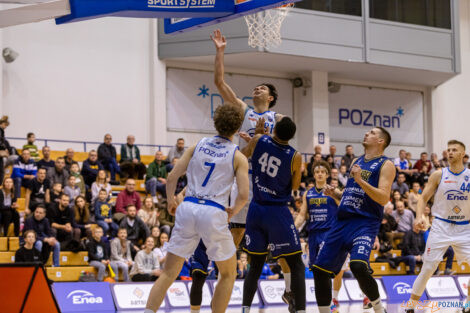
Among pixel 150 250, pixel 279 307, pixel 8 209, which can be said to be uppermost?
pixel 8 209

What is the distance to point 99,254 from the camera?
1554 centimetres

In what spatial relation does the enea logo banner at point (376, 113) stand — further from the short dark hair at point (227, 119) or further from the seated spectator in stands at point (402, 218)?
the short dark hair at point (227, 119)

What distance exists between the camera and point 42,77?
72.2ft

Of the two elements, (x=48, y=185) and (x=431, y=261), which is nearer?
(x=431, y=261)

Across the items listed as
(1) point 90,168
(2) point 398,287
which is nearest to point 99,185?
(1) point 90,168

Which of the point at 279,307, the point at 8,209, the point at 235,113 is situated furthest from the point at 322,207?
the point at 8,209

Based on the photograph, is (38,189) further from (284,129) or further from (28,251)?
(284,129)

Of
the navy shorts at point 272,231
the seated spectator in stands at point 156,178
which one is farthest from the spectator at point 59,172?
the navy shorts at point 272,231

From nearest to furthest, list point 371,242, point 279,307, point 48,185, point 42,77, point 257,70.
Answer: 1. point 371,242
2. point 279,307
3. point 48,185
4. point 42,77
5. point 257,70

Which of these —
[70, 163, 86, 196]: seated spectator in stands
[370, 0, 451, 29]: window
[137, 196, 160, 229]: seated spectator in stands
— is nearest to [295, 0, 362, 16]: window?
[370, 0, 451, 29]: window

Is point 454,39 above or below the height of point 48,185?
above

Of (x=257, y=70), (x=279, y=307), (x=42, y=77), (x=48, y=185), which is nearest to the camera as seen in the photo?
(x=279, y=307)

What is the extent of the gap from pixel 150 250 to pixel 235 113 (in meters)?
9.21

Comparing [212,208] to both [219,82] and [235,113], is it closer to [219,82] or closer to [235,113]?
[235,113]
